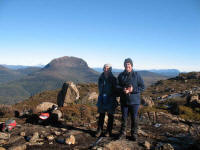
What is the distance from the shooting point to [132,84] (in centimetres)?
631

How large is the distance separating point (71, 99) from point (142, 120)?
6.55 metres

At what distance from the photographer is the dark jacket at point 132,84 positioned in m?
6.29

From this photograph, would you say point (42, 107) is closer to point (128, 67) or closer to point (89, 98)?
point (89, 98)

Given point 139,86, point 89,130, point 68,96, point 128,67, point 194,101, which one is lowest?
point 89,130

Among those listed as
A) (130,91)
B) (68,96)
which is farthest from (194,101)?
(68,96)

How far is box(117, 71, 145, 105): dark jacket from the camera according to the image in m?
6.29

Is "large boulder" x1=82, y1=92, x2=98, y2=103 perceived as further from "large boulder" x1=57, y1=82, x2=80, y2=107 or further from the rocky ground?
the rocky ground

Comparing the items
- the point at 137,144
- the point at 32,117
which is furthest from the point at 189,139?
the point at 32,117

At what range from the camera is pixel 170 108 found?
44.6 feet

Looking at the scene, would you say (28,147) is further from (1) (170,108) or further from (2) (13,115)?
(1) (170,108)

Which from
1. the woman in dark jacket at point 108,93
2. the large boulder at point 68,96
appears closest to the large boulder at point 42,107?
the large boulder at point 68,96

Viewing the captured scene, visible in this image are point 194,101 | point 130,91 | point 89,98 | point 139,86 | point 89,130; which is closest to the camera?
point 130,91

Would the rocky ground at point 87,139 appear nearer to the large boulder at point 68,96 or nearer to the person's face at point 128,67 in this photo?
the person's face at point 128,67

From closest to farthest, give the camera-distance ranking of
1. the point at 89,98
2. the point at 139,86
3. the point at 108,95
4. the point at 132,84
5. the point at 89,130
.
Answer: the point at 132,84, the point at 139,86, the point at 108,95, the point at 89,130, the point at 89,98
